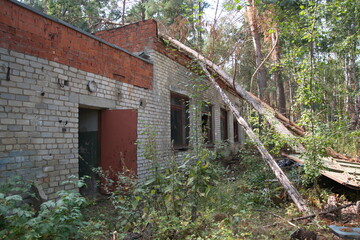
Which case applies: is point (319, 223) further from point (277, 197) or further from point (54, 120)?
point (54, 120)

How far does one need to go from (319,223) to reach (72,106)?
4.72m

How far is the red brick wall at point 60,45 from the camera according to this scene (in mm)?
3643

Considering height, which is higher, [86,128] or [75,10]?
[75,10]

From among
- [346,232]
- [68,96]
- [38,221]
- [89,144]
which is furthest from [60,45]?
[346,232]

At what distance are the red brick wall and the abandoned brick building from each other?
0.05 feet

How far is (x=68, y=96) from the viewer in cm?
450

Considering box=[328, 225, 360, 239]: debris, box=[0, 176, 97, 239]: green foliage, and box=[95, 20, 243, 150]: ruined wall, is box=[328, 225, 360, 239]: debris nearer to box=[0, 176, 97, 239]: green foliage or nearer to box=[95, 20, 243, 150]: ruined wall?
box=[0, 176, 97, 239]: green foliage

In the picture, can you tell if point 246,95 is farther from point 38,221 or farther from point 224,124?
point 38,221

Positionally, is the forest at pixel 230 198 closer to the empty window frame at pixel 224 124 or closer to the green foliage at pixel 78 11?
the empty window frame at pixel 224 124

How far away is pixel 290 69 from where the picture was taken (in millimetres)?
6785

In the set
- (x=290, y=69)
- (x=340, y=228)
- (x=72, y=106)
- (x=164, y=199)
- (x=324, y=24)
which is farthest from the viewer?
(x=290, y=69)

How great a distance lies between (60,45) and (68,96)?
919 mm

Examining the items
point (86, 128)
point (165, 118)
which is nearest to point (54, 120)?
point (86, 128)

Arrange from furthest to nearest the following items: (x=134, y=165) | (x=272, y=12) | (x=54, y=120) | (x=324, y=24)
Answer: (x=272, y=12) < (x=324, y=24) < (x=134, y=165) < (x=54, y=120)
